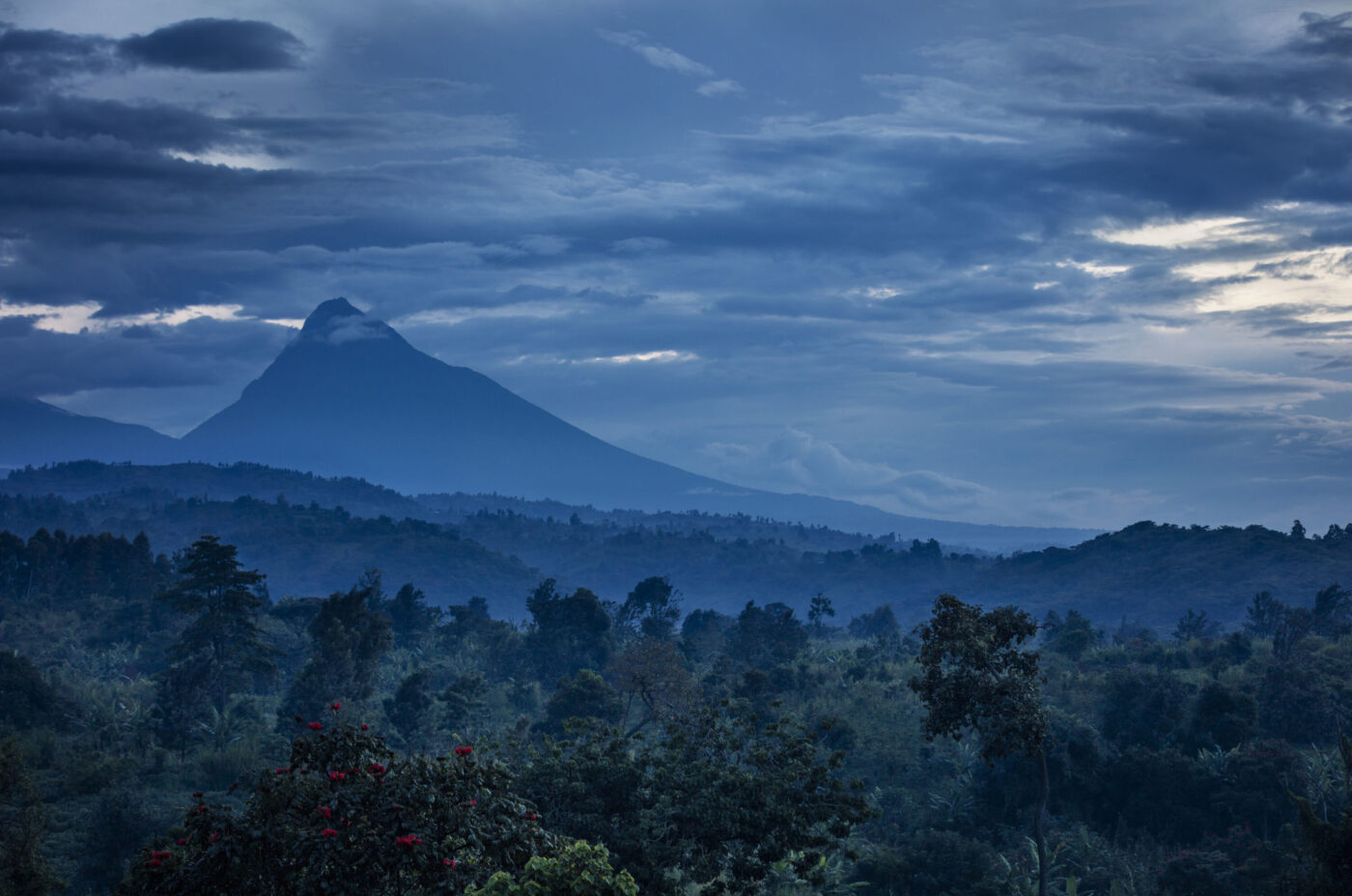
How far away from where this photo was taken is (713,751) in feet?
80.3


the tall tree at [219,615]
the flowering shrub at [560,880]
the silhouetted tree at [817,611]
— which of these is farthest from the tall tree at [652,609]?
the flowering shrub at [560,880]

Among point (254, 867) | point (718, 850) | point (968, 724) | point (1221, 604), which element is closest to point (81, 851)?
point (718, 850)

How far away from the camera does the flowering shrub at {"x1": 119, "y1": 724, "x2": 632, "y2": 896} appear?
11664 mm

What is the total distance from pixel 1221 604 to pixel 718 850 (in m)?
130

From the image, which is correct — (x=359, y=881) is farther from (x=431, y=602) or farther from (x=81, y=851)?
(x=431, y=602)

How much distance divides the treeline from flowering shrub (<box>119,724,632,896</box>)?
0.08 m

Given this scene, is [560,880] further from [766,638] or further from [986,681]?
[766,638]

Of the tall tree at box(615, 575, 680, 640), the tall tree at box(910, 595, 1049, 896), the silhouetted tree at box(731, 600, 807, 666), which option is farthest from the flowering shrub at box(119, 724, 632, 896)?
the tall tree at box(615, 575, 680, 640)

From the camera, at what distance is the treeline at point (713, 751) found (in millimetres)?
21844

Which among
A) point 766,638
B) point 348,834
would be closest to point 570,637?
point 766,638

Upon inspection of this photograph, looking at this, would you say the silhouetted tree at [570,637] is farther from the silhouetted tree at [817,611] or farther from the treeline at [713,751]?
the silhouetted tree at [817,611]

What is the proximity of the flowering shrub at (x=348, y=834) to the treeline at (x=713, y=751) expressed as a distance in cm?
8

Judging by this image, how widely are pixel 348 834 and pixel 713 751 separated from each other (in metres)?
13.7

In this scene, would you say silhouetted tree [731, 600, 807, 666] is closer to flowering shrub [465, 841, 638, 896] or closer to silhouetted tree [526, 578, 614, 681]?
silhouetted tree [526, 578, 614, 681]
